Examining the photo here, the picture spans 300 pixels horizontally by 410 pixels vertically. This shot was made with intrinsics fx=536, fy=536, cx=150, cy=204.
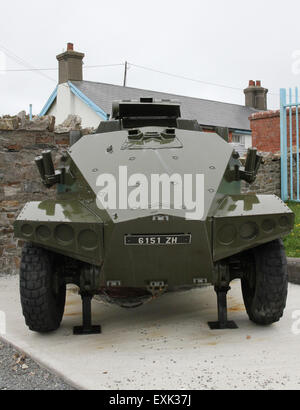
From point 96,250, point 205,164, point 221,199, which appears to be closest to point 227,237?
point 221,199

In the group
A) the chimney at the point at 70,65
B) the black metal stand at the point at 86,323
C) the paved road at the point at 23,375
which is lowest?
the paved road at the point at 23,375

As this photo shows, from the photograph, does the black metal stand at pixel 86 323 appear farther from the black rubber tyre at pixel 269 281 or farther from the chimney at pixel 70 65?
the chimney at pixel 70 65

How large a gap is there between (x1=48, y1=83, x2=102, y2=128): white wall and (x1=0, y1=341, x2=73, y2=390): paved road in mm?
14478

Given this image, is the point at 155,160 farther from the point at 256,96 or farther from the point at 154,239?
the point at 256,96

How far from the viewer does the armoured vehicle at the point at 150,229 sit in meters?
3.25

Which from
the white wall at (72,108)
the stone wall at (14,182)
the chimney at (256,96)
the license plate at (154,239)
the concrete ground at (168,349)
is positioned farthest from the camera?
the chimney at (256,96)

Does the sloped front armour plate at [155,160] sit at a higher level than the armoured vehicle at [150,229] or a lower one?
higher

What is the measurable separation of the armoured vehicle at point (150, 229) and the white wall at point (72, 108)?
13832 millimetres

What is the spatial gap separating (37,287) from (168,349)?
935mm

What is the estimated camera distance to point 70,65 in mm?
17734

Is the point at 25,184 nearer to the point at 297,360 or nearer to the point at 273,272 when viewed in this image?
the point at 273,272

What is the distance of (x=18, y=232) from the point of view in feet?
11.1

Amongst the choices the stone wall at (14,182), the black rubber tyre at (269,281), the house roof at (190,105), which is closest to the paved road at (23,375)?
the black rubber tyre at (269,281)

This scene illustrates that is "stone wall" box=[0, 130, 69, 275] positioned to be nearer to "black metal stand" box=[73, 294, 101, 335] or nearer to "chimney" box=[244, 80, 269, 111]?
"black metal stand" box=[73, 294, 101, 335]
